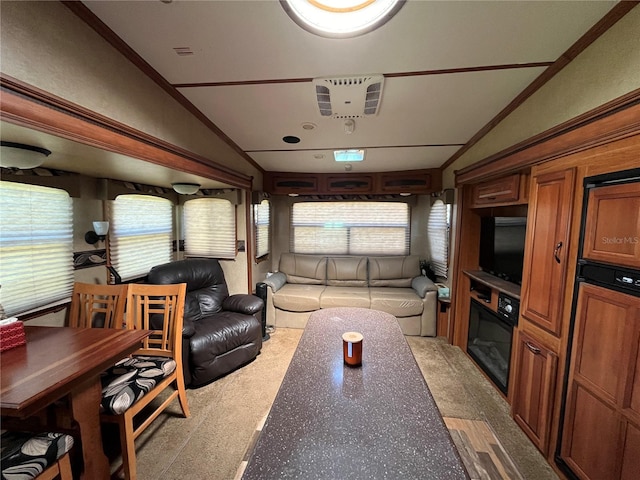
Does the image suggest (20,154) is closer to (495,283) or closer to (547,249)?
(547,249)

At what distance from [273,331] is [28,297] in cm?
246

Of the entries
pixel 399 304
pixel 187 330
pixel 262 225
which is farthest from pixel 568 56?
pixel 262 225

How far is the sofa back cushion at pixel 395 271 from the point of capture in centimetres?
405

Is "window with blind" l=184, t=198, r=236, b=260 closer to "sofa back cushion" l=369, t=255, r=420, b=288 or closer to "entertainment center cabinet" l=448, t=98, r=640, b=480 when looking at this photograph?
"sofa back cushion" l=369, t=255, r=420, b=288

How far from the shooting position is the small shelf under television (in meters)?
2.07

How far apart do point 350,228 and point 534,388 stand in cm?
314

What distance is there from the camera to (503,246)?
240 cm

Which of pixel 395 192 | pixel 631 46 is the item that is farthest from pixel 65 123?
pixel 395 192

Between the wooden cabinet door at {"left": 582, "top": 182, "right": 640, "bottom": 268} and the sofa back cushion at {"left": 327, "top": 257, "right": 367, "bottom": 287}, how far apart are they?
9.56 feet

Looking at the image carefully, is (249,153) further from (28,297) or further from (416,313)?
(416,313)

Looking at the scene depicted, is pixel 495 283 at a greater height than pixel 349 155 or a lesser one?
lesser

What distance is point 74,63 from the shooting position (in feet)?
4.04

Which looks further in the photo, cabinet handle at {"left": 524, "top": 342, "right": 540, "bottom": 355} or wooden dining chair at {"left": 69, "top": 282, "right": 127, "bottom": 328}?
wooden dining chair at {"left": 69, "top": 282, "right": 127, "bottom": 328}

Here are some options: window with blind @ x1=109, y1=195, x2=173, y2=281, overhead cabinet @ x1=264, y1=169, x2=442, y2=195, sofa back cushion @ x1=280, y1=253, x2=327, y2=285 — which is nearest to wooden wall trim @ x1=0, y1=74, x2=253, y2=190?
window with blind @ x1=109, y1=195, x2=173, y2=281
